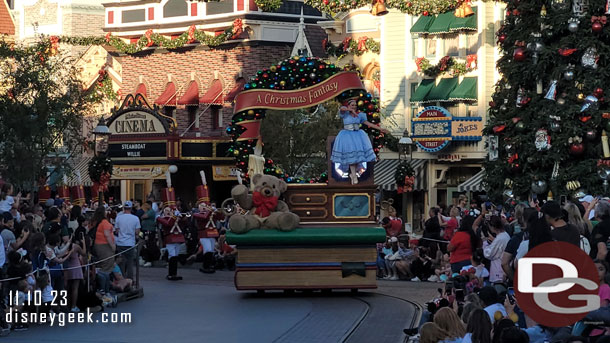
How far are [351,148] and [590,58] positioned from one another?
7.06m

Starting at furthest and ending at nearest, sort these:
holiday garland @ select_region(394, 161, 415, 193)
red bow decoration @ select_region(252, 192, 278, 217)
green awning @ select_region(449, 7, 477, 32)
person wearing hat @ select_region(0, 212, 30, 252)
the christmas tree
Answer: green awning @ select_region(449, 7, 477, 32) → holiday garland @ select_region(394, 161, 415, 193) → the christmas tree → red bow decoration @ select_region(252, 192, 278, 217) → person wearing hat @ select_region(0, 212, 30, 252)

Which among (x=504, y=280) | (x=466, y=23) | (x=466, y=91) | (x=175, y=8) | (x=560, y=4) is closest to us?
(x=504, y=280)

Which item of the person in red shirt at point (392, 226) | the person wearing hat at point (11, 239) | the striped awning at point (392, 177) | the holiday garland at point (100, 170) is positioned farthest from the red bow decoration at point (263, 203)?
the striped awning at point (392, 177)

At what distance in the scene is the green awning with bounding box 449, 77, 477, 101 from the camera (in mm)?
41625

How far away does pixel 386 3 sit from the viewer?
4119cm

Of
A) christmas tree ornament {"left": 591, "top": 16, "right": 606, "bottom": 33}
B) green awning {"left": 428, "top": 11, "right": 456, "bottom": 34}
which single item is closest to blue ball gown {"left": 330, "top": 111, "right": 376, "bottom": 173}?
christmas tree ornament {"left": 591, "top": 16, "right": 606, "bottom": 33}

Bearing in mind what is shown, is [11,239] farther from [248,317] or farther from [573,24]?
[573,24]

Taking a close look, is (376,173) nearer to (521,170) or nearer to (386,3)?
(386,3)

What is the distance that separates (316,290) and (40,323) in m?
6.70

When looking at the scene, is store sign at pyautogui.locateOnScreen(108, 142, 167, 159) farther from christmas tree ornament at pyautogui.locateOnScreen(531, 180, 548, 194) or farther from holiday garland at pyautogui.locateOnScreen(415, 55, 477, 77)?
christmas tree ornament at pyautogui.locateOnScreen(531, 180, 548, 194)

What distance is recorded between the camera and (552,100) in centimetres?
2769

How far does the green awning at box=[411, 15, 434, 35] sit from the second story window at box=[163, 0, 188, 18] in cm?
1169

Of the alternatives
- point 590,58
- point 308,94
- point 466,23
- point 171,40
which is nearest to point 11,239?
point 308,94

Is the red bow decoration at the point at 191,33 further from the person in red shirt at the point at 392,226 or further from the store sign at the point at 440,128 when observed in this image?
the person in red shirt at the point at 392,226
